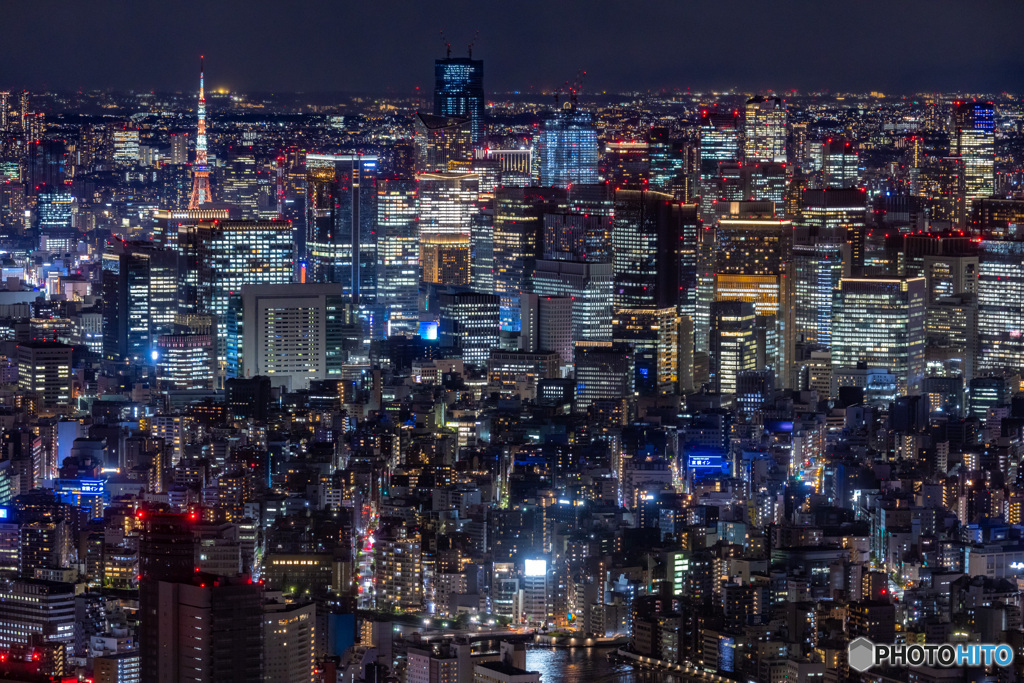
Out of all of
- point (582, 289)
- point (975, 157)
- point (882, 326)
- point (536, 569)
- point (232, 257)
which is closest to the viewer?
point (536, 569)

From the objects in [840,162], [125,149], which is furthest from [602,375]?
[125,149]

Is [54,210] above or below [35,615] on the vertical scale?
above

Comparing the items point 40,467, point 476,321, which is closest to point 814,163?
point 476,321

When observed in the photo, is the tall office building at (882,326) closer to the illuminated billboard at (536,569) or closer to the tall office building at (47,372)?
the tall office building at (47,372)

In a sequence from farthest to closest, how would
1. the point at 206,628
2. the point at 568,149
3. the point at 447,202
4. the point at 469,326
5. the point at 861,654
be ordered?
1. the point at 568,149
2. the point at 447,202
3. the point at 469,326
4. the point at 861,654
5. the point at 206,628

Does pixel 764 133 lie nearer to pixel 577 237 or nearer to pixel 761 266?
pixel 761 266

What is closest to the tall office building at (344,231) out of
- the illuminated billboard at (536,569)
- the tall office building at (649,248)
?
the tall office building at (649,248)

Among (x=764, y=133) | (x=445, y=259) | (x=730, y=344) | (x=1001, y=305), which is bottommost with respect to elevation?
(x=730, y=344)
